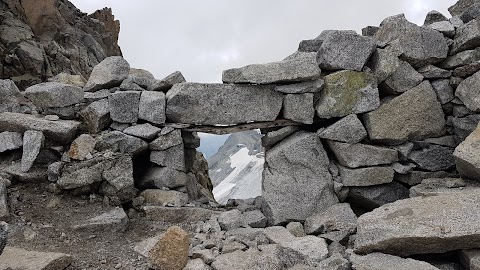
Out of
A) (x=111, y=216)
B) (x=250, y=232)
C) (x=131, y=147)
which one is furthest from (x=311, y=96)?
(x=111, y=216)

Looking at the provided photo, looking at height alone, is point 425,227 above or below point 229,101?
below

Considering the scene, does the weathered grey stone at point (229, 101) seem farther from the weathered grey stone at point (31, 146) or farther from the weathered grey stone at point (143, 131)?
the weathered grey stone at point (31, 146)

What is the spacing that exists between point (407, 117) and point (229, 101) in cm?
458

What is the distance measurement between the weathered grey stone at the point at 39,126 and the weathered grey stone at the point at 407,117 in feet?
24.9

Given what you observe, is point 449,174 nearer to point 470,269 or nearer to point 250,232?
point 470,269

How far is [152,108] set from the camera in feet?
31.1

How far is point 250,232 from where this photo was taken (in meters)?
8.05

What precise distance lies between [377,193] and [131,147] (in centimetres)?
644

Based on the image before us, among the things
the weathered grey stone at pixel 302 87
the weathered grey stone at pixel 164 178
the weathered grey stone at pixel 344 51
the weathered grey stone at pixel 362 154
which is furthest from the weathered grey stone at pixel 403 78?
the weathered grey stone at pixel 164 178

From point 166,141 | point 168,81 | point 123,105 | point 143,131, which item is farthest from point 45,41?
point 166,141

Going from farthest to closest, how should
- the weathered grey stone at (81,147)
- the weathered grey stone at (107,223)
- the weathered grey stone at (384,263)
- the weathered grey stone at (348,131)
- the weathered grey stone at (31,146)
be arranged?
the weathered grey stone at (348,131) → the weathered grey stone at (81,147) → the weathered grey stone at (31,146) → the weathered grey stone at (107,223) → the weathered grey stone at (384,263)

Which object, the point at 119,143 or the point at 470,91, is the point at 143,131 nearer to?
the point at 119,143

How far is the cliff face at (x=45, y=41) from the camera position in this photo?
58.6ft

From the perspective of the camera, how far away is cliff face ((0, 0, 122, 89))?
1786 centimetres
